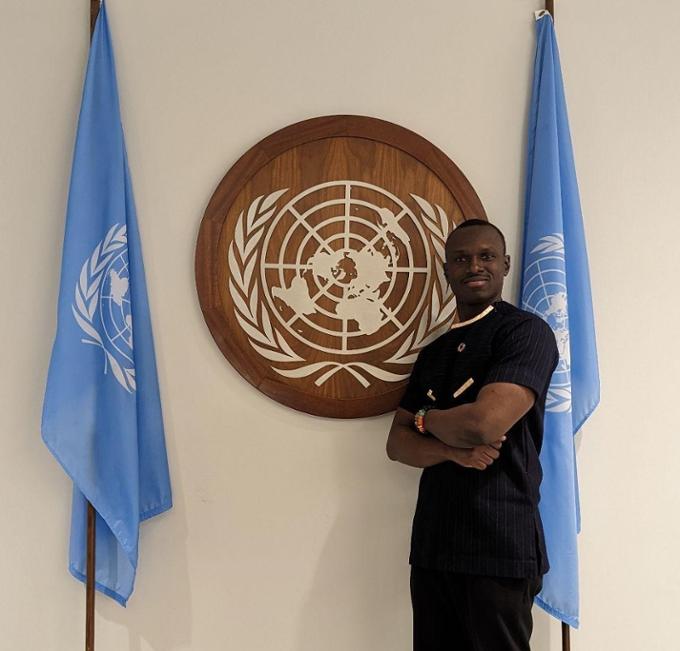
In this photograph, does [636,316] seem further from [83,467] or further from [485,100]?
[83,467]

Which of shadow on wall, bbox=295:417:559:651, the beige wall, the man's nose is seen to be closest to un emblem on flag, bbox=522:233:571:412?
the beige wall

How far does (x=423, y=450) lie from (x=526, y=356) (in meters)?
0.34

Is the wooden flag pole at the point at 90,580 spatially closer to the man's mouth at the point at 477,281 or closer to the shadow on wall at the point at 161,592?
the shadow on wall at the point at 161,592

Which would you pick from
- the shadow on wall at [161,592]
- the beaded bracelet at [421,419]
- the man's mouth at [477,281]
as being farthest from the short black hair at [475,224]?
the shadow on wall at [161,592]

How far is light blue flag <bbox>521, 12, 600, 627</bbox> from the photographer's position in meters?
1.91

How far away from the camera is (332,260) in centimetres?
201

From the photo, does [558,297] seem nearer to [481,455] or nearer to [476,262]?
[476,262]

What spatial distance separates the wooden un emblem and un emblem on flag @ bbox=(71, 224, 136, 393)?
203mm

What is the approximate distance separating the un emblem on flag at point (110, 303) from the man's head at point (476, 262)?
0.86 metres

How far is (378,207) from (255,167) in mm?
351

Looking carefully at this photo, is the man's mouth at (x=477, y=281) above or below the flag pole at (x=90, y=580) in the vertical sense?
above

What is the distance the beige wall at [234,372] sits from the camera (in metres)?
2.00

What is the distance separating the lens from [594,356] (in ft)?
6.54

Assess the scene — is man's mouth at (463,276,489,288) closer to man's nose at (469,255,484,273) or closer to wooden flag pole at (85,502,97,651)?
man's nose at (469,255,484,273)
